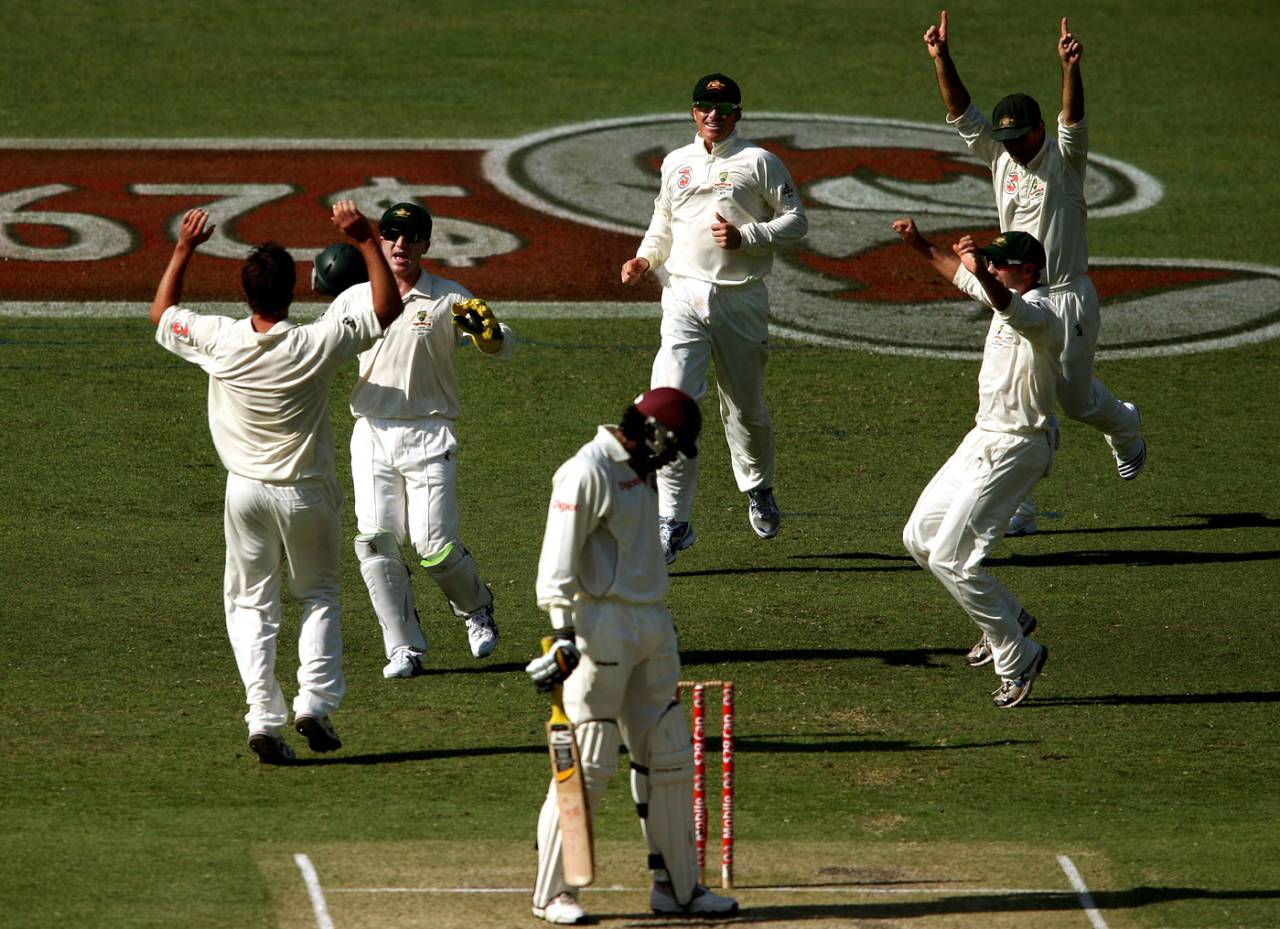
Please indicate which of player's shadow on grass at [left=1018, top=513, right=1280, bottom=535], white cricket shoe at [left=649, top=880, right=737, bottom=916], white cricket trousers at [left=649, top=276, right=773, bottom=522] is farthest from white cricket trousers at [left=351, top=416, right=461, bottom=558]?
player's shadow on grass at [left=1018, top=513, right=1280, bottom=535]

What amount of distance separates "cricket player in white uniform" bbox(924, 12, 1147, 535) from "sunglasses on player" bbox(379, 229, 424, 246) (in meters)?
3.30

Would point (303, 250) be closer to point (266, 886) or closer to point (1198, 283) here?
point (1198, 283)

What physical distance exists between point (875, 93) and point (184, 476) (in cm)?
1204

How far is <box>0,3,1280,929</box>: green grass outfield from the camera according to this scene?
24.4 feet

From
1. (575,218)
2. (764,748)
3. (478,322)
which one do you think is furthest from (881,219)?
(764,748)

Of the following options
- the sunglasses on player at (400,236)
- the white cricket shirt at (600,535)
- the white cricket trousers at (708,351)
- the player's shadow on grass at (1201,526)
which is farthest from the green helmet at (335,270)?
the player's shadow on grass at (1201,526)

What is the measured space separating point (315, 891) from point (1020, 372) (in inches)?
169

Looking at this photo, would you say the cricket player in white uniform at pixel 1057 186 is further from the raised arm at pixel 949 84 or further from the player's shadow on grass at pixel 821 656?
the player's shadow on grass at pixel 821 656

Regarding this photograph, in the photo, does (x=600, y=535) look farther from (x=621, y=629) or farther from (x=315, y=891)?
(x=315, y=891)

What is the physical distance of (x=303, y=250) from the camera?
688 inches

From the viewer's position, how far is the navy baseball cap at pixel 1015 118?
11.0m

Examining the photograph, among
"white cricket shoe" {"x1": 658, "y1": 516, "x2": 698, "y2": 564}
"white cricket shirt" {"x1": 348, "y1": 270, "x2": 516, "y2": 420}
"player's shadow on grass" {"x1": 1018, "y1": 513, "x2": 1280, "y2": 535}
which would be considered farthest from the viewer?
"player's shadow on grass" {"x1": 1018, "y1": 513, "x2": 1280, "y2": 535}

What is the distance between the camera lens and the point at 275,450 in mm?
8359

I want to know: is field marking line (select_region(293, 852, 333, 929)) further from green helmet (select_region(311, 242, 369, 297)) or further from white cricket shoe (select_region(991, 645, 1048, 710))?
white cricket shoe (select_region(991, 645, 1048, 710))
